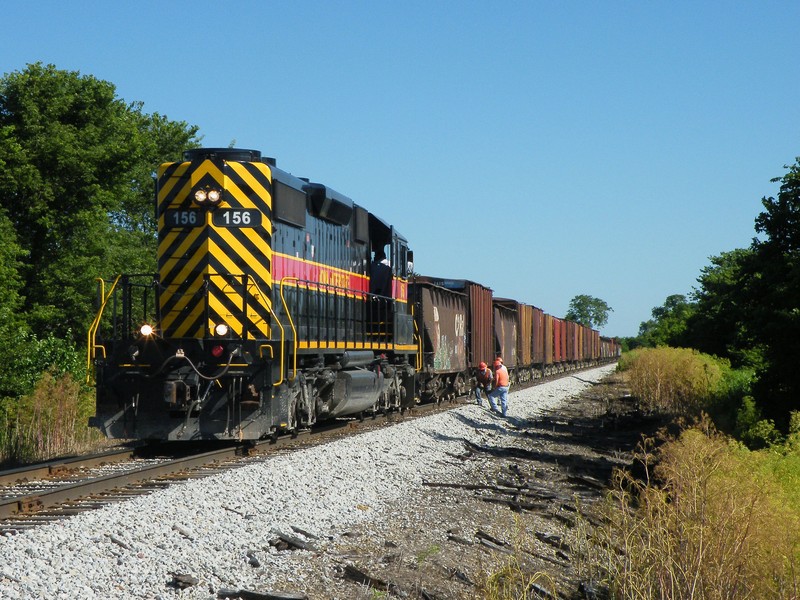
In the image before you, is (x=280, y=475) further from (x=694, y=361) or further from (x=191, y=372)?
(x=694, y=361)

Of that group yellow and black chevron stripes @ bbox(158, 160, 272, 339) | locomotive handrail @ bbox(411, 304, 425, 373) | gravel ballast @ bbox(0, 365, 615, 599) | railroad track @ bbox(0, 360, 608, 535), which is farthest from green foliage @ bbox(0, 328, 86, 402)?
gravel ballast @ bbox(0, 365, 615, 599)

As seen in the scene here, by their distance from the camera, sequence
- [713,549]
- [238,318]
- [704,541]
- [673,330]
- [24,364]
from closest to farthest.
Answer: [713,549] → [704,541] → [238,318] → [24,364] → [673,330]

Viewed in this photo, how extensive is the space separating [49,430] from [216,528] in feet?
27.2

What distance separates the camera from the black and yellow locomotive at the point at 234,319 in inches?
480

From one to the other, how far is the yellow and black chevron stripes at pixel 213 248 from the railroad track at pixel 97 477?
189 cm

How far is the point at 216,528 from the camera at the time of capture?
7.33 m

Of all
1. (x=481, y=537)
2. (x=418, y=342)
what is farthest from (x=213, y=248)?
(x=418, y=342)

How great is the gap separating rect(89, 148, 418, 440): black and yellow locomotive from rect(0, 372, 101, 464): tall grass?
2.16 m

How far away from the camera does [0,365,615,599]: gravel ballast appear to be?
5.82 meters

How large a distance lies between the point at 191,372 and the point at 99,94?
23.9 meters

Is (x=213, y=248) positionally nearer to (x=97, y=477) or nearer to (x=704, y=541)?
(x=97, y=477)

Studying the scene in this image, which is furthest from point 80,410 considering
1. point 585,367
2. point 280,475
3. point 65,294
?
point 585,367

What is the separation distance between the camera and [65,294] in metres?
30.9

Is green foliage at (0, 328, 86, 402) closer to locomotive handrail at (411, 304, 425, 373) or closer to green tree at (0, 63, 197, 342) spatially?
green tree at (0, 63, 197, 342)
